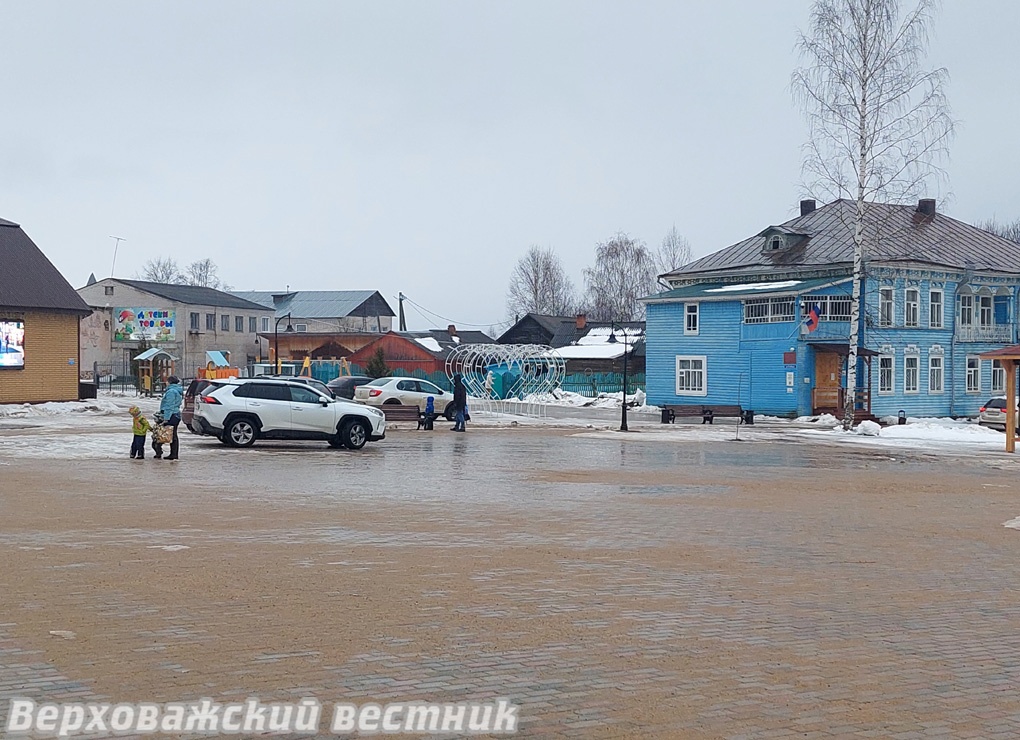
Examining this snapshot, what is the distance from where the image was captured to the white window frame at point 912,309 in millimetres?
45844

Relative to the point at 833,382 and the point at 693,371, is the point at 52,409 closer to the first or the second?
the point at 693,371

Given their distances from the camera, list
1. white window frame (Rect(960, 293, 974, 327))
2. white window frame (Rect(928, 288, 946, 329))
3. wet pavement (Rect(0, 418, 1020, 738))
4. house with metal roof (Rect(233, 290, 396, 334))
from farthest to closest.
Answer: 1. house with metal roof (Rect(233, 290, 396, 334))
2. white window frame (Rect(960, 293, 974, 327))
3. white window frame (Rect(928, 288, 946, 329))
4. wet pavement (Rect(0, 418, 1020, 738))

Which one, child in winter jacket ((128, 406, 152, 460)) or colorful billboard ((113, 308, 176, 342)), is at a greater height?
colorful billboard ((113, 308, 176, 342))

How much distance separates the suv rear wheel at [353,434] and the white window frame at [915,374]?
88.3 ft

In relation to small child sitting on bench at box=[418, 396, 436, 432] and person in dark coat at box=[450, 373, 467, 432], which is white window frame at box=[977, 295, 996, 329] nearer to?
person in dark coat at box=[450, 373, 467, 432]

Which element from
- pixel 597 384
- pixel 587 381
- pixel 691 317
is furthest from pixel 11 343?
pixel 587 381

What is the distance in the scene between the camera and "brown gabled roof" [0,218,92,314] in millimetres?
43219

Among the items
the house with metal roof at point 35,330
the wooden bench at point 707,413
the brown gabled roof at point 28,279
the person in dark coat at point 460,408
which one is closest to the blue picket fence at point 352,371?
the brown gabled roof at point 28,279

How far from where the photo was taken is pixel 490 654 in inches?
288

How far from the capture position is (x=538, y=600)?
9125 millimetres

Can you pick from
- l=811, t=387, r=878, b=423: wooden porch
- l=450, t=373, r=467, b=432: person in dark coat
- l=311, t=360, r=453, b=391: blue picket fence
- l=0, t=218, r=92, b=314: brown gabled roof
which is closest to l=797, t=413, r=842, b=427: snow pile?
l=811, t=387, r=878, b=423: wooden porch

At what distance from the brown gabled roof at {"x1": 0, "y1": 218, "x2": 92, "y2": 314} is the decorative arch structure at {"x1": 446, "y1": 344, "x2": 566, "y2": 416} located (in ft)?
51.1

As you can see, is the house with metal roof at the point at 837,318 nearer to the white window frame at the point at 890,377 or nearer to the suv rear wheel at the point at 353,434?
the white window frame at the point at 890,377

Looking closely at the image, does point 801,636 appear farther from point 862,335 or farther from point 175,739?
point 862,335
